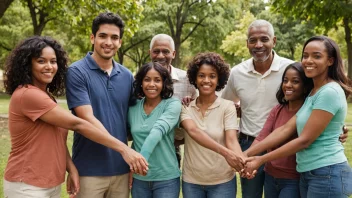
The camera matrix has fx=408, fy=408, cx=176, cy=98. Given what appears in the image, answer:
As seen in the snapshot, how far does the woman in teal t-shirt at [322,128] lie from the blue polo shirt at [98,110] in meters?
1.53

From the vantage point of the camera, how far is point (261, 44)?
454 centimetres

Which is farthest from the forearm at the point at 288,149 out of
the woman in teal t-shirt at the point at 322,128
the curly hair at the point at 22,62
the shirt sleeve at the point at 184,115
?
the curly hair at the point at 22,62

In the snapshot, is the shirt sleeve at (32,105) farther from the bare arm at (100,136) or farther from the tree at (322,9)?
the tree at (322,9)

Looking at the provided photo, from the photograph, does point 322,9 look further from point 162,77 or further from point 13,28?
point 13,28

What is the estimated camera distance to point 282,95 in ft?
13.6

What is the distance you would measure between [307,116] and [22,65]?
250 centimetres

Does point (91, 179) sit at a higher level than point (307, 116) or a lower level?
lower

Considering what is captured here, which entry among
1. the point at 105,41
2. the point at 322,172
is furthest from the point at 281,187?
the point at 105,41

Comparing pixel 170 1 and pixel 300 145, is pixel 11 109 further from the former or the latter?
pixel 170 1

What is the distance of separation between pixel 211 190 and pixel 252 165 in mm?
470

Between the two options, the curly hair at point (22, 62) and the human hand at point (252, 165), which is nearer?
the curly hair at point (22, 62)

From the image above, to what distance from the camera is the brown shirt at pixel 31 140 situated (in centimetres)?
336

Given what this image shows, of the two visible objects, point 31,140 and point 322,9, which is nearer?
point 31,140

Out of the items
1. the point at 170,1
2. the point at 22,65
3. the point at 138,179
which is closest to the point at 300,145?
the point at 138,179
